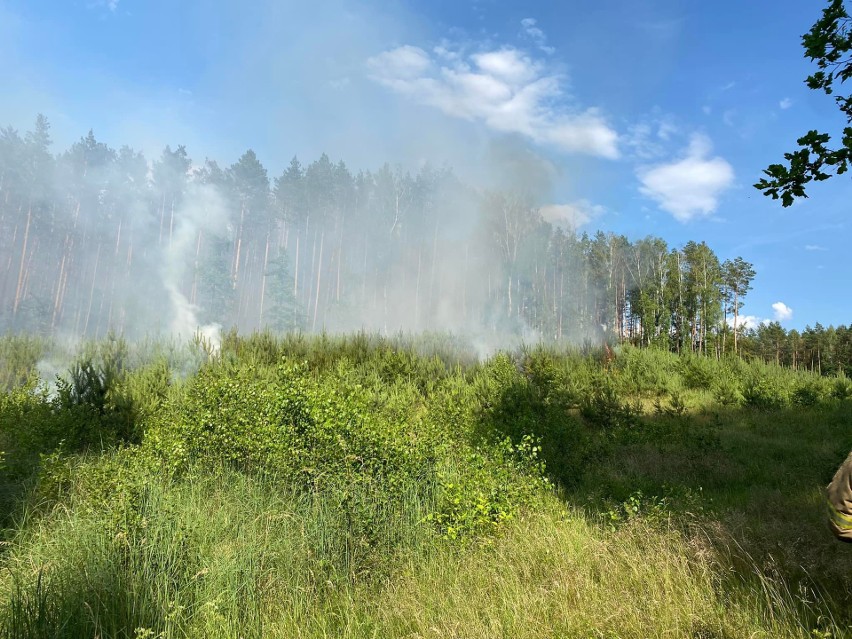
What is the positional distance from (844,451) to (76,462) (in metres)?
13.7

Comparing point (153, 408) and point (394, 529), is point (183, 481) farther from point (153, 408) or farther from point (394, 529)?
point (153, 408)

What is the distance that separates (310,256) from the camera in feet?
156

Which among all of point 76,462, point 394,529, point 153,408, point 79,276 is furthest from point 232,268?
point 394,529

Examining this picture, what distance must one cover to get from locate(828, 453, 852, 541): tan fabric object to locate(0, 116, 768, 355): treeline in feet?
117

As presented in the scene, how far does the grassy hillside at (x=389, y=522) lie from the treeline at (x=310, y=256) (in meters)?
27.5

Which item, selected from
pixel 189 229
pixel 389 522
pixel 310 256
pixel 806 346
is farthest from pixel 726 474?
pixel 806 346

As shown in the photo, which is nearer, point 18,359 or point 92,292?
point 18,359

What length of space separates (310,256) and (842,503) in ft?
158

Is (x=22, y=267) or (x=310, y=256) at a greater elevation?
(x=310, y=256)

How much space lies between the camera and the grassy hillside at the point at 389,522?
3660 mm

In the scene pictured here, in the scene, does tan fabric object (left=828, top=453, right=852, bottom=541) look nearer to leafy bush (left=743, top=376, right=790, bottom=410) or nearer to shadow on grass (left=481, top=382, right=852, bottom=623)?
shadow on grass (left=481, top=382, right=852, bottom=623)

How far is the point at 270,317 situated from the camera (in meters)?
37.5

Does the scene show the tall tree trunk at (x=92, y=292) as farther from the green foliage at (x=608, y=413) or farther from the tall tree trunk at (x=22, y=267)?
the green foliage at (x=608, y=413)

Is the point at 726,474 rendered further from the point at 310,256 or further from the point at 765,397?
the point at 310,256
